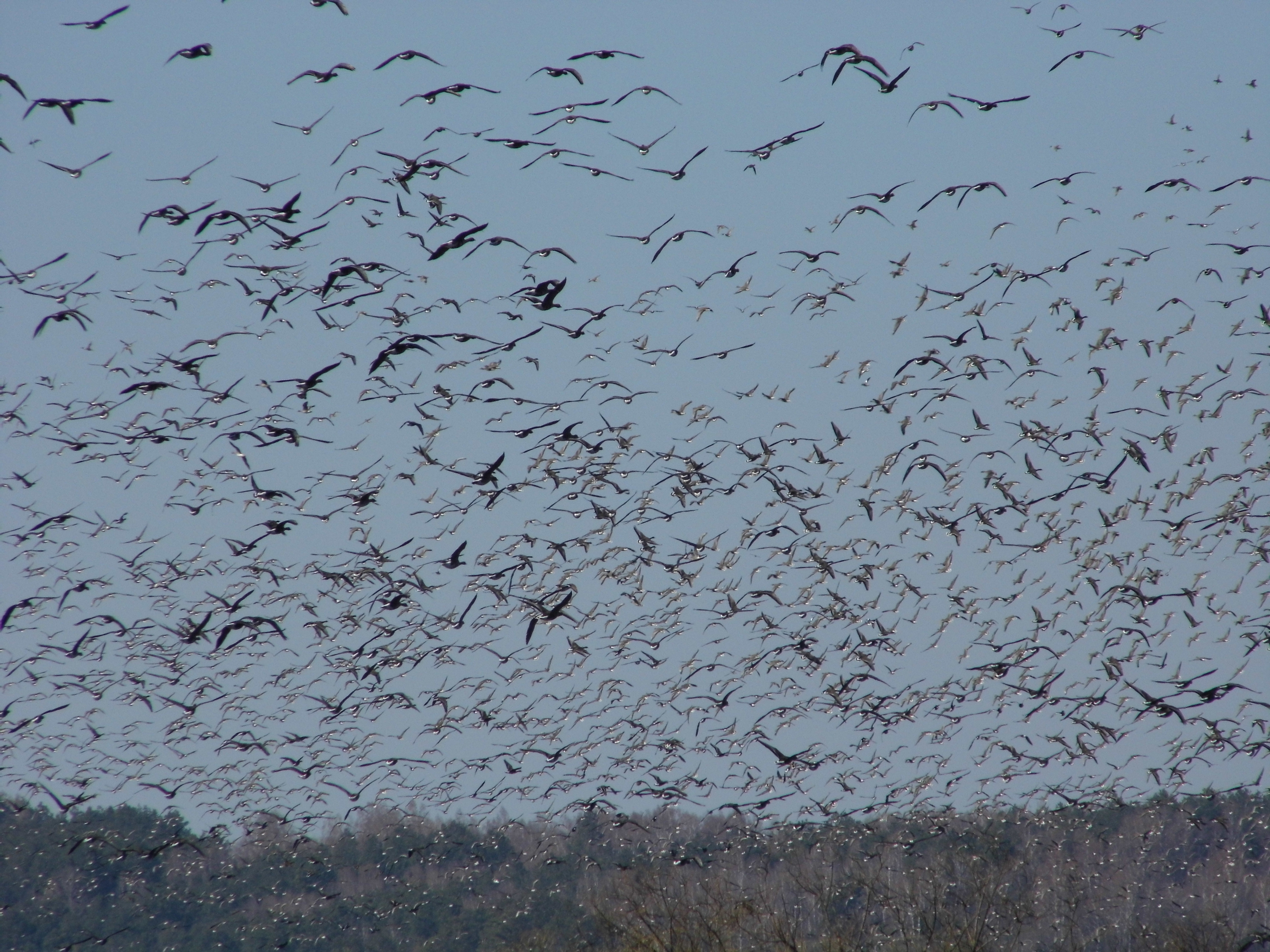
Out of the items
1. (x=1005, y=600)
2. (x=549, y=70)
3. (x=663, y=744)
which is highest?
(x=549, y=70)

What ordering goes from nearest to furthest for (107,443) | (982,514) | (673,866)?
(107,443) < (982,514) < (673,866)

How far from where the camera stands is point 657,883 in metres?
45.1

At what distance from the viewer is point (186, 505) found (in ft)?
93.3

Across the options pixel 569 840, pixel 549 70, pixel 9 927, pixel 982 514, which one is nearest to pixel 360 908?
pixel 569 840

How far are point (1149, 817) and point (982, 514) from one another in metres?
A: 55.3

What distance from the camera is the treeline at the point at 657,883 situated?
1537 inches

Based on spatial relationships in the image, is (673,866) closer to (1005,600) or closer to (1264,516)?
(1005,600)

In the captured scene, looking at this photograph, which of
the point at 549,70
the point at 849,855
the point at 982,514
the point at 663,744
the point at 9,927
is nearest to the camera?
the point at 549,70

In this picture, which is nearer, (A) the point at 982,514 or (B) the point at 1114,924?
(A) the point at 982,514

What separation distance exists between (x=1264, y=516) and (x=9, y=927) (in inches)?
2678

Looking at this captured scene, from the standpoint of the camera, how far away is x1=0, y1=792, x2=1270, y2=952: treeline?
39.0 m

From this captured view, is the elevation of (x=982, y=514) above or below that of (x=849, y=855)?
above

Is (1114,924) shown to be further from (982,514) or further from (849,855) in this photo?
(982,514)

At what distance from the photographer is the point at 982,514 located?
27.0 meters
